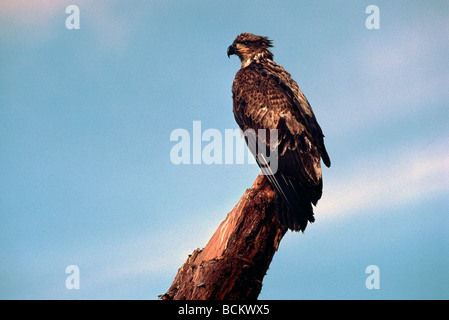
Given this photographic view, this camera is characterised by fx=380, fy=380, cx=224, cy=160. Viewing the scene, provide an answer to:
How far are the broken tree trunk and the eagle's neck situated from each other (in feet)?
9.34

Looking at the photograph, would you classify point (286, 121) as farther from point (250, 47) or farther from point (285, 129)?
point (250, 47)

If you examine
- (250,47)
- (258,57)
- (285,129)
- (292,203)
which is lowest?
(292,203)

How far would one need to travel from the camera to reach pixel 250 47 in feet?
23.4

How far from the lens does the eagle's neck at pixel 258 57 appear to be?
6.95 metres

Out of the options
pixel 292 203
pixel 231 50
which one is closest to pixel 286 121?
pixel 292 203

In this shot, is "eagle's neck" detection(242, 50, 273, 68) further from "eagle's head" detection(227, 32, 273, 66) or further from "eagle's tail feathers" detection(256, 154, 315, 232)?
"eagle's tail feathers" detection(256, 154, 315, 232)

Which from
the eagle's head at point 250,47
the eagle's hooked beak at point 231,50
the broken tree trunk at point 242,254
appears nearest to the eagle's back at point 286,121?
the broken tree trunk at point 242,254

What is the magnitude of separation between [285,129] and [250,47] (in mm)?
2344

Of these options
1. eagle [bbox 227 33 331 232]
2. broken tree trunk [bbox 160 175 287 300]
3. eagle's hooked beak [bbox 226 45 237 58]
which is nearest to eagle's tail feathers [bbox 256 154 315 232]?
eagle [bbox 227 33 331 232]
